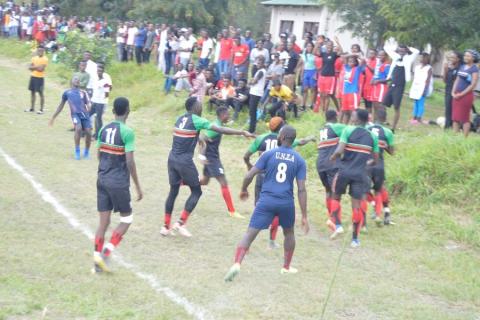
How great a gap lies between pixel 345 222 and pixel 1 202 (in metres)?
5.25

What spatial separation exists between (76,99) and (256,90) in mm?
4905

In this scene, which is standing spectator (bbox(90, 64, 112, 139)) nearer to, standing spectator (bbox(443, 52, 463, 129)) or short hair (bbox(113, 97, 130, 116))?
standing spectator (bbox(443, 52, 463, 129))

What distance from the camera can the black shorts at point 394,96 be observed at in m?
16.1

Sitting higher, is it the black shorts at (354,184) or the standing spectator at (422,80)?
the standing spectator at (422,80)

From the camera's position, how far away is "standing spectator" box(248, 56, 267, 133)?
1741 centimetres

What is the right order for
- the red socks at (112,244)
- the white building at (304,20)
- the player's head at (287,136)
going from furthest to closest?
1. the white building at (304,20)
2. the red socks at (112,244)
3. the player's head at (287,136)

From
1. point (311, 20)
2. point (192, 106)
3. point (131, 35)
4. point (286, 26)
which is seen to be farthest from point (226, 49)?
point (286, 26)

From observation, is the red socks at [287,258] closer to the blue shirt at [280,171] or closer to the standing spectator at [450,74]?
the blue shirt at [280,171]

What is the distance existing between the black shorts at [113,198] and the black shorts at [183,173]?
5.09 ft

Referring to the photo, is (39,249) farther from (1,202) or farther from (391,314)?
(391,314)

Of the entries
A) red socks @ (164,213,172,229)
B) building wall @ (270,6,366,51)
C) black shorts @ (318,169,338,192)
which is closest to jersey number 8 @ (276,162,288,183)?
red socks @ (164,213,172,229)

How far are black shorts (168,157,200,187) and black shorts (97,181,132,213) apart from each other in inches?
61.1

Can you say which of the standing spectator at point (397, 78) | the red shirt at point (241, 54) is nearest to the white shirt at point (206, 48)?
the red shirt at point (241, 54)

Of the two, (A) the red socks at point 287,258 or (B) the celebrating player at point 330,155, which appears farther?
(B) the celebrating player at point 330,155
